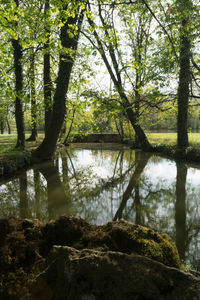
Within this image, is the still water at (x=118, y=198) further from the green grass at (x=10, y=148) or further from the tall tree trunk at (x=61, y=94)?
the tall tree trunk at (x=61, y=94)

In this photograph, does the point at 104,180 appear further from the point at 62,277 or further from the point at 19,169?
the point at 62,277

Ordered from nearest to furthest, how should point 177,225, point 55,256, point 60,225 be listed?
point 55,256
point 60,225
point 177,225

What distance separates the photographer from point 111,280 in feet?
5.47

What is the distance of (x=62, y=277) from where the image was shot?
5.76 ft

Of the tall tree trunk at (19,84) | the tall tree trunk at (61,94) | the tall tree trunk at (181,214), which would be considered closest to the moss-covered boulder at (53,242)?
the tall tree trunk at (181,214)

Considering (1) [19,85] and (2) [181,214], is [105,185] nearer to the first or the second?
(2) [181,214]

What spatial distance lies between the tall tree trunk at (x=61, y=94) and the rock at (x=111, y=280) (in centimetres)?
1012

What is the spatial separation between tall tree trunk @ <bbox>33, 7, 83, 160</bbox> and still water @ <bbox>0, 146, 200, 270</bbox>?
2.48 m

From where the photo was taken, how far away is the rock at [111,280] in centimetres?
159

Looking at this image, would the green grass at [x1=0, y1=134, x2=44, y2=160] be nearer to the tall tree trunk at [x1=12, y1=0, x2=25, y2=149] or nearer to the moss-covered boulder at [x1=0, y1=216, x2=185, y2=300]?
the tall tree trunk at [x1=12, y1=0, x2=25, y2=149]

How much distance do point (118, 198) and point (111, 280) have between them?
4659 mm

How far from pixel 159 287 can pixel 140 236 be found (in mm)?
637

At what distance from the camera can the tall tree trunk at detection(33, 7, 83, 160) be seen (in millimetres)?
10758

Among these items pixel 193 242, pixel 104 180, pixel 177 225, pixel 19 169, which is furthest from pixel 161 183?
pixel 19 169
